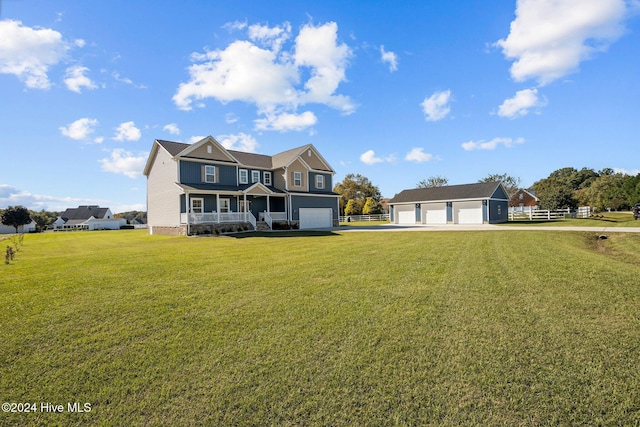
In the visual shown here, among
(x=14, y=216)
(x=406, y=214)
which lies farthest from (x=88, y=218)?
(x=406, y=214)

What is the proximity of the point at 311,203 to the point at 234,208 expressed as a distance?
7286 millimetres

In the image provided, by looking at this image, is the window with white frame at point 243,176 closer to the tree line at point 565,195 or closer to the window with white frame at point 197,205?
the window with white frame at point 197,205

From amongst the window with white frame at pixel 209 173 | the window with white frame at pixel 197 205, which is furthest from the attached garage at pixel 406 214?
the window with white frame at pixel 197 205

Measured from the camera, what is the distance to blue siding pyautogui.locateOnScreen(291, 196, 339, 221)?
28.1 m

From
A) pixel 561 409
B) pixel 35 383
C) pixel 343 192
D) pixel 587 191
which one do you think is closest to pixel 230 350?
pixel 35 383

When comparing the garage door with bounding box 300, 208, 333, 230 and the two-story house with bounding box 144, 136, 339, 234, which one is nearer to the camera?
the two-story house with bounding box 144, 136, 339, 234

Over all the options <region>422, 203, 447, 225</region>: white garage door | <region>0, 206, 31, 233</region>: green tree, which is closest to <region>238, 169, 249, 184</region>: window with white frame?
<region>422, 203, 447, 225</region>: white garage door

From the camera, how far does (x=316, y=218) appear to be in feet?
98.1

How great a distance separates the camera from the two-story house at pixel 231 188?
75.6 ft

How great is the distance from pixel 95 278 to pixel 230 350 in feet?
17.0

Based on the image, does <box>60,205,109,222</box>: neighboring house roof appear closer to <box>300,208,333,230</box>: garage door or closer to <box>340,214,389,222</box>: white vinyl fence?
<box>340,214,389,222</box>: white vinyl fence

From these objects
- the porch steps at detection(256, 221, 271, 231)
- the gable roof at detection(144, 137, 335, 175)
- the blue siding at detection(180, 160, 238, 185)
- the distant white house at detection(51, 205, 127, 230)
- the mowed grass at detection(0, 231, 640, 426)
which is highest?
the gable roof at detection(144, 137, 335, 175)

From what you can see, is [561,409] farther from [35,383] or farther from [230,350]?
[35,383]

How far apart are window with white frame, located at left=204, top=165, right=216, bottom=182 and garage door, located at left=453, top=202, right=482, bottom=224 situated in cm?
2460
